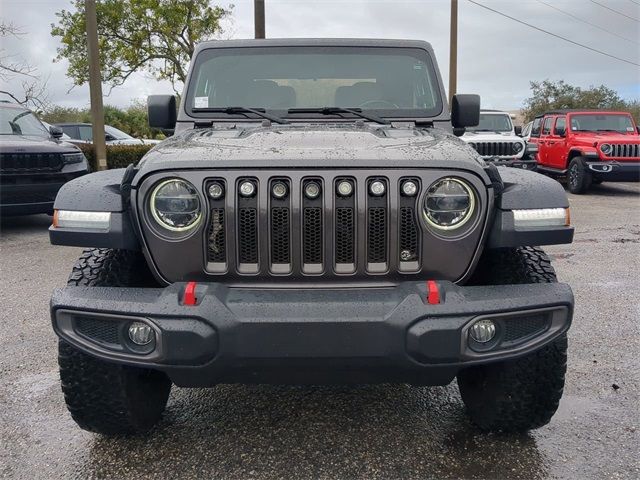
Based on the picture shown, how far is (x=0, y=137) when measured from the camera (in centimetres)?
780

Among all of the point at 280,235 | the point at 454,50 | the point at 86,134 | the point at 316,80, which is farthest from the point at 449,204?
the point at 454,50

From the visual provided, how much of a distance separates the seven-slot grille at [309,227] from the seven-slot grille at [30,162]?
6.30 m

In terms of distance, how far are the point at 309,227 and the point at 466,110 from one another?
5.76 ft

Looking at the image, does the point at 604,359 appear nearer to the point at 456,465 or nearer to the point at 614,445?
the point at 614,445

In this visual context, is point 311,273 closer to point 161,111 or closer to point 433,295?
point 433,295

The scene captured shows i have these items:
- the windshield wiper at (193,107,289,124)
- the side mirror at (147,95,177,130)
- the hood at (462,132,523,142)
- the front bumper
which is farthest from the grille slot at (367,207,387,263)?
the hood at (462,132,523,142)

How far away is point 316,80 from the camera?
351 cm

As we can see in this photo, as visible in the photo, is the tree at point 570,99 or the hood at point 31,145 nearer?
the hood at point 31,145

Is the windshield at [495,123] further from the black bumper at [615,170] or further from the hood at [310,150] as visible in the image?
the hood at [310,150]

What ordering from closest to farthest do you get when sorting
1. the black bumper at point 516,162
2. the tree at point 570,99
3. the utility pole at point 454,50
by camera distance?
the black bumper at point 516,162
the utility pole at point 454,50
the tree at point 570,99

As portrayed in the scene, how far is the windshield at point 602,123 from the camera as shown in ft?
43.5

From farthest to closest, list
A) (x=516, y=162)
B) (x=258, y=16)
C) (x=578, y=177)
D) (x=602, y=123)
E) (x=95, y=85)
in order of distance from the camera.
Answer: (x=602, y=123)
(x=578, y=177)
(x=516, y=162)
(x=258, y=16)
(x=95, y=85)

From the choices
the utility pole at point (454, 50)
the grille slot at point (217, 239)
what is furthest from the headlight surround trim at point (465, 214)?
the utility pole at point (454, 50)

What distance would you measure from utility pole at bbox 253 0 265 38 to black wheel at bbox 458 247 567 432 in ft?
33.8
